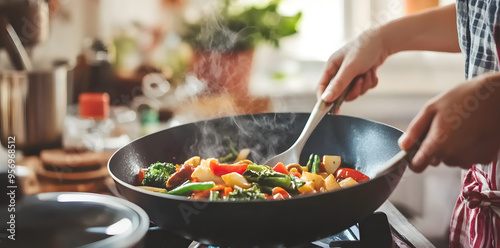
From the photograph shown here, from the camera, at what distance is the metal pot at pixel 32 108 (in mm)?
1787

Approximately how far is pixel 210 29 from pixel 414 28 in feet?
5.01

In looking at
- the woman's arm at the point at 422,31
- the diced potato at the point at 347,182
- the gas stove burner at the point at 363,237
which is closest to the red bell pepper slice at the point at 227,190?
the gas stove burner at the point at 363,237

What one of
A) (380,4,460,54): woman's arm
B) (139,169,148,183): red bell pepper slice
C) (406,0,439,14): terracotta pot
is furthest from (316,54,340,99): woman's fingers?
(406,0,439,14): terracotta pot

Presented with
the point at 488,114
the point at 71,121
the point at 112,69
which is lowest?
the point at 71,121

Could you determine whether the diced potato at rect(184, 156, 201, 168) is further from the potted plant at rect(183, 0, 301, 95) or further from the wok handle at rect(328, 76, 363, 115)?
the potted plant at rect(183, 0, 301, 95)

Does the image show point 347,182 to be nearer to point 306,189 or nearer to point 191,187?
point 306,189

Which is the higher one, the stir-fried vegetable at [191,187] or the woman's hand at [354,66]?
the woman's hand at [354,66]

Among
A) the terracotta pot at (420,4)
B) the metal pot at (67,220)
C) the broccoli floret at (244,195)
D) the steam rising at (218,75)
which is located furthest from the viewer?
the terracotta pot at (420,4)

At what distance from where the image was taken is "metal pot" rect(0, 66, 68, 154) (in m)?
1.79

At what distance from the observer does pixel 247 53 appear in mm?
2525

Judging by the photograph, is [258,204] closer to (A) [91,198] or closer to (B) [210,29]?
(A) [91,198]

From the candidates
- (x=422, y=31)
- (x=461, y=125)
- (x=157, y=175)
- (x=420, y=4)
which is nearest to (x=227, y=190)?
(x=157, y=175)

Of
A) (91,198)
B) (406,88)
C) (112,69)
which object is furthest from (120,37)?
(91,198)

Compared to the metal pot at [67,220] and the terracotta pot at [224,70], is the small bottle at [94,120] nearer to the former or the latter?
the terracotta pot at [224,70]
